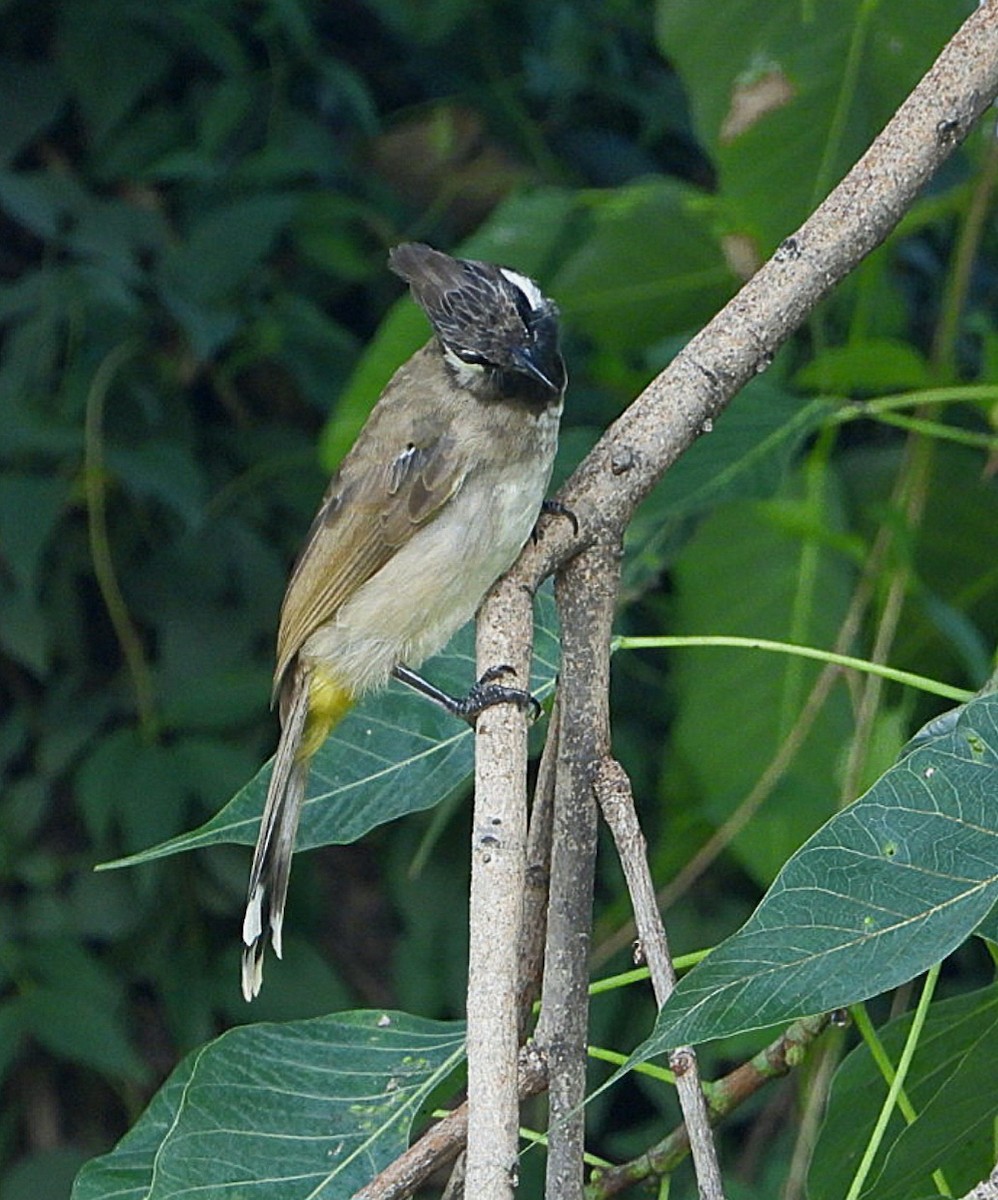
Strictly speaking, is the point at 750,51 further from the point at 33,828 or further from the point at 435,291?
the point at 33,828

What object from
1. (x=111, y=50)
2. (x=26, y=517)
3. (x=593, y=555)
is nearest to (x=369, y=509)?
(x=593, y=555)

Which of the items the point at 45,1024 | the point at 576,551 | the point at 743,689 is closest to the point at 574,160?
the point at 743,689

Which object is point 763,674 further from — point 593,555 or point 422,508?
point 593,555

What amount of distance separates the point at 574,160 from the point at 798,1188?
1829 millimetres

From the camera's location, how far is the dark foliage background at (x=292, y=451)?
2.33 m

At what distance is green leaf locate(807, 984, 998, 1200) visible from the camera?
3.81ft

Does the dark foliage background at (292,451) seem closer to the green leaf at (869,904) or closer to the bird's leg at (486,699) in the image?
the bird's leg at (486,699)

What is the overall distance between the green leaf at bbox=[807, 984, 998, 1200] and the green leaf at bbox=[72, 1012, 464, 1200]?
0.93 feet

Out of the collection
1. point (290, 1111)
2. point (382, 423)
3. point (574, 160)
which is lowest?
point (290, 1111)

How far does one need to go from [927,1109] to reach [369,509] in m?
0.96

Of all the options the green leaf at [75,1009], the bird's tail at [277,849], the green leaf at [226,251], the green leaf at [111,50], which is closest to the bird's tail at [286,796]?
the bird's tail at [277,849]

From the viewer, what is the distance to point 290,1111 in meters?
1.22

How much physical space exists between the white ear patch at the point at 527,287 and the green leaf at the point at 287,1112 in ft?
2.64

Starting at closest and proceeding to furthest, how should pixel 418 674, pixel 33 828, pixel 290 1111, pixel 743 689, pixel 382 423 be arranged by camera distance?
1. pixel 290 1111
2. pixel 418 674
3. pixel 382 423
4. pixel 743 689
5. pixel 33 828
